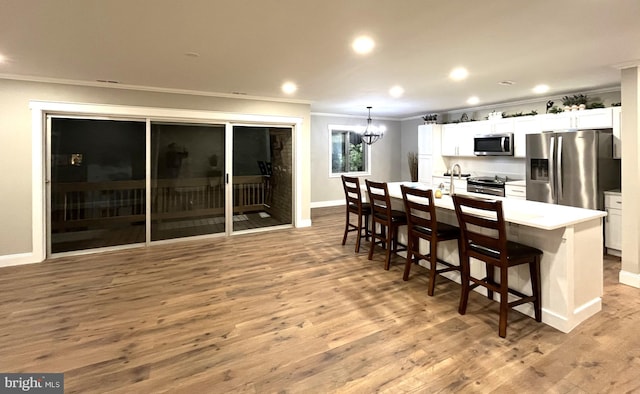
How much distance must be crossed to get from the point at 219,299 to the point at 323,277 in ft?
3.86

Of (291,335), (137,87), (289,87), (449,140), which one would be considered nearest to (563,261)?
(291,335)

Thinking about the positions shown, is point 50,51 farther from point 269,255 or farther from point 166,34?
point 269,255

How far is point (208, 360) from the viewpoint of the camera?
2.22 meters

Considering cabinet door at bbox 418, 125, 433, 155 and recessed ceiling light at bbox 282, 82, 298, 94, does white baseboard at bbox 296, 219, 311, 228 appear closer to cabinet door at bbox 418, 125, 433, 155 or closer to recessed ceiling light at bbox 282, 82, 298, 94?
recessed ceiling light at bbox 282, 82, 298, 94

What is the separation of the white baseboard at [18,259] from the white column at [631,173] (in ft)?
23.7

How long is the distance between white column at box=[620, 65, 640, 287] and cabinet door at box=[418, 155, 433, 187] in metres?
4.23

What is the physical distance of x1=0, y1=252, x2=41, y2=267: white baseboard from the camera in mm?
4199

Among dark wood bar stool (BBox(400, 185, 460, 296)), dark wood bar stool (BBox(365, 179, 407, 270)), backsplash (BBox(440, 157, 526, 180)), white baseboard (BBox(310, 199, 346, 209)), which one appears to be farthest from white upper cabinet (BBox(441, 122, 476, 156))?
dark wood bar stool (BBox(400, 185, 460, 296))

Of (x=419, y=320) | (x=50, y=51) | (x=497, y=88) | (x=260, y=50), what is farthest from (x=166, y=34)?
(x=497, y=88)

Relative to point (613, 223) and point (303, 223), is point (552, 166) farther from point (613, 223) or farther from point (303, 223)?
point (303, 223)

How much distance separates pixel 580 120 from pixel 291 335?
5275mm

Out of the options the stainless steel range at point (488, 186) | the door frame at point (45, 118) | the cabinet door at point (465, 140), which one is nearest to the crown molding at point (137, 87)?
the door frame at point (45, 118)

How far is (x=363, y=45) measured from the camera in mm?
3068

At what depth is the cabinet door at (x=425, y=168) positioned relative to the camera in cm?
770
